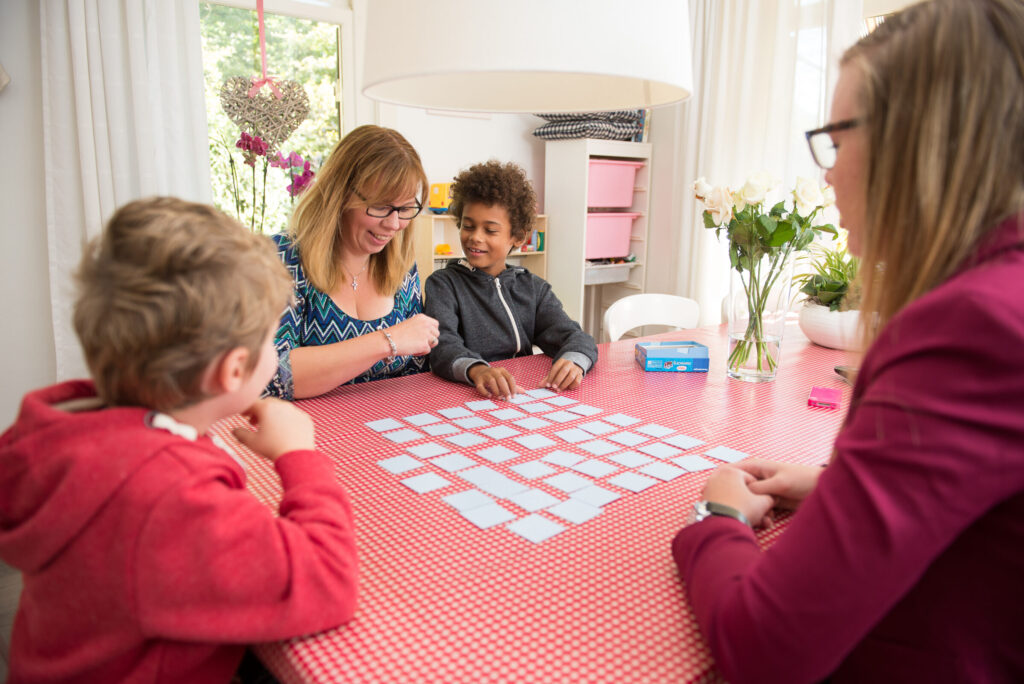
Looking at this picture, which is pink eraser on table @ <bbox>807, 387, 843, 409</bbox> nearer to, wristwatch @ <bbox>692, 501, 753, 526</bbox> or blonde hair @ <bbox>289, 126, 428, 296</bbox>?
wristwatch @ <bbox>692, 501, 753, 526</bbox>

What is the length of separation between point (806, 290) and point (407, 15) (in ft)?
5.69

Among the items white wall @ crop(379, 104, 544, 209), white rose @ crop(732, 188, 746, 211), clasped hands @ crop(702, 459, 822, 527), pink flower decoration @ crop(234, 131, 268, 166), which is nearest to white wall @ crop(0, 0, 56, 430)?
pink flower decoration @ crop(234, 131, 268, 166)

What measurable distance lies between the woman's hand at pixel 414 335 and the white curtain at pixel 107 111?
1.85m

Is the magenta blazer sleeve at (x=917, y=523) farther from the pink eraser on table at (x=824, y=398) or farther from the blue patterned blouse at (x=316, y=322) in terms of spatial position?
the blue patterned blouse at (x=316, y=322)

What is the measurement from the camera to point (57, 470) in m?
0.66

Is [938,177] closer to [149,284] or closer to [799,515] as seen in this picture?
[799,515]

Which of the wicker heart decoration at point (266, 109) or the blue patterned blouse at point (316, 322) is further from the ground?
the wicker heart decoration at point (266, 109)

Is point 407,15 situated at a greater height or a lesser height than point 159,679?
greater

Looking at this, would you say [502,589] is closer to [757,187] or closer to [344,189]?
[757,187]

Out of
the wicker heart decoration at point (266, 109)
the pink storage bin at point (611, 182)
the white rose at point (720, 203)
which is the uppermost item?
the wicker heart decoration at point (266, 109)

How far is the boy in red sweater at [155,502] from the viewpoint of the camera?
2.12 ft

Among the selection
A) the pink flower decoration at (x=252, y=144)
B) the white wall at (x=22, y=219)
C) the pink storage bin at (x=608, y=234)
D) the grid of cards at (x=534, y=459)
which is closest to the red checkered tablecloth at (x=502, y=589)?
the grid of cards at (x=534, y=459)

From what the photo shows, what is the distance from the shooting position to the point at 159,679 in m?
0.69

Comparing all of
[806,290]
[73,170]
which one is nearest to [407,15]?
[806,290]
